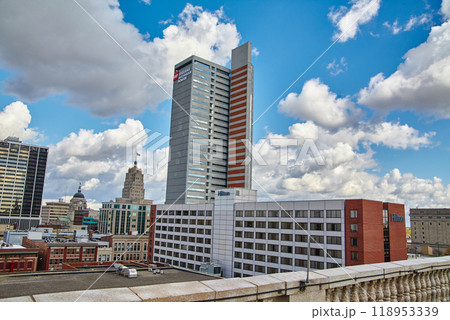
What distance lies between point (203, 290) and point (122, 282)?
→ 98.6 ft

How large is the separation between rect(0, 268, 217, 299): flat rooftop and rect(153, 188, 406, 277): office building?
23250 mm

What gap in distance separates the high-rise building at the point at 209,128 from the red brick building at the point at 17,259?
194 feet

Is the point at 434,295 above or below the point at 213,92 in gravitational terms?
below

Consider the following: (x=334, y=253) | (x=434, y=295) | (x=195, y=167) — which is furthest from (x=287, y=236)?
(x=195, y=167)

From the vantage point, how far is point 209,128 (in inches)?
5369

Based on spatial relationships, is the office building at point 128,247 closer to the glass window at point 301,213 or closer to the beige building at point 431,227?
the glass window at point 301,213

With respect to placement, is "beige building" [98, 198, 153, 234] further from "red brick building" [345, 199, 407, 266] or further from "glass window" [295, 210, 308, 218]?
"red brick building" [345, 199, 407, 266]

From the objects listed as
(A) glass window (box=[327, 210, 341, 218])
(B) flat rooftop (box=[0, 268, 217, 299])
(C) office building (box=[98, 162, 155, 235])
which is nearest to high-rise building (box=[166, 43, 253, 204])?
(C) office building (box=[98, 162, 155, 235])

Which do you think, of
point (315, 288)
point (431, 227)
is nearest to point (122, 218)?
point (431, 227)

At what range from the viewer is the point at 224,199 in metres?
71.7

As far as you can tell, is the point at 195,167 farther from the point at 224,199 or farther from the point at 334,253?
the point at 334,253

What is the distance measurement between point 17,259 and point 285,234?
208ft

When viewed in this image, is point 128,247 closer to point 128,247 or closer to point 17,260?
point 128,247

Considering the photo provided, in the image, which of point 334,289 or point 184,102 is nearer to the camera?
point 334,289
